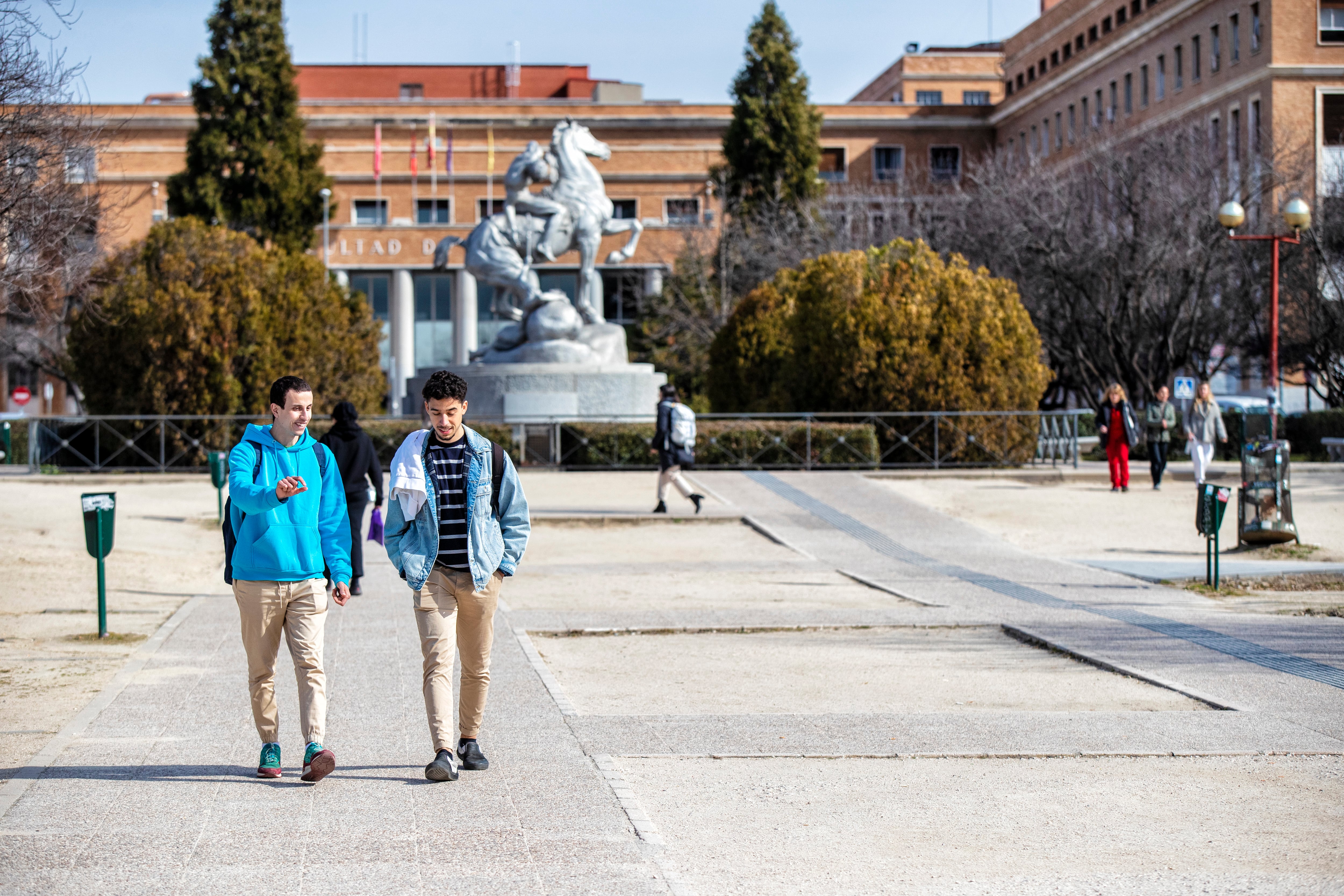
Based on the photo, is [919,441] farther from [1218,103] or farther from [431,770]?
[1218,103]

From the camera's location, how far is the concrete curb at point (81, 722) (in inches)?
237

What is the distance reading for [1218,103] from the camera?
177ft

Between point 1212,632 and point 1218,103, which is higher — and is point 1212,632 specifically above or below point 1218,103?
below

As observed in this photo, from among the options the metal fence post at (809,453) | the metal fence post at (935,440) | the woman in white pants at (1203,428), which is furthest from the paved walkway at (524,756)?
the metal fence post at (935,440)

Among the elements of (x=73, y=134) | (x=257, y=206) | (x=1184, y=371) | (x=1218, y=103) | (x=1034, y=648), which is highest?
(x=1218, y=103)

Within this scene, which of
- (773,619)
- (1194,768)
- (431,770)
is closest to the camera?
(431,770)

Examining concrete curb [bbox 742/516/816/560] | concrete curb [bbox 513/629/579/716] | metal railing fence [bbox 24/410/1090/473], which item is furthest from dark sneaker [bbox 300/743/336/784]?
metal railing fence [bbox 24/410/1090/473]

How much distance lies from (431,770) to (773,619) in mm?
5866

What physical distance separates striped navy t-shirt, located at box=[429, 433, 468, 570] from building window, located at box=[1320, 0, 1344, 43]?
169 feet

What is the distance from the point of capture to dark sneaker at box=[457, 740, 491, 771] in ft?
21.1

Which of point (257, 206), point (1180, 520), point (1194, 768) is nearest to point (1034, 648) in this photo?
point (1194, 768)

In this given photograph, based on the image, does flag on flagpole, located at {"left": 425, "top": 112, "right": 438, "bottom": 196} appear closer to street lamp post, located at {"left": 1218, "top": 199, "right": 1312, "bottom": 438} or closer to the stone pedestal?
the stone pedestal

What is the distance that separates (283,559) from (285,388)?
0.73 meters

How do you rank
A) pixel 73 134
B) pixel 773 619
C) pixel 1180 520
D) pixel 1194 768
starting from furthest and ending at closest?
pixel 1180 520 → pixel 73 134 → pixel 773 619 → pixel 1194 768
